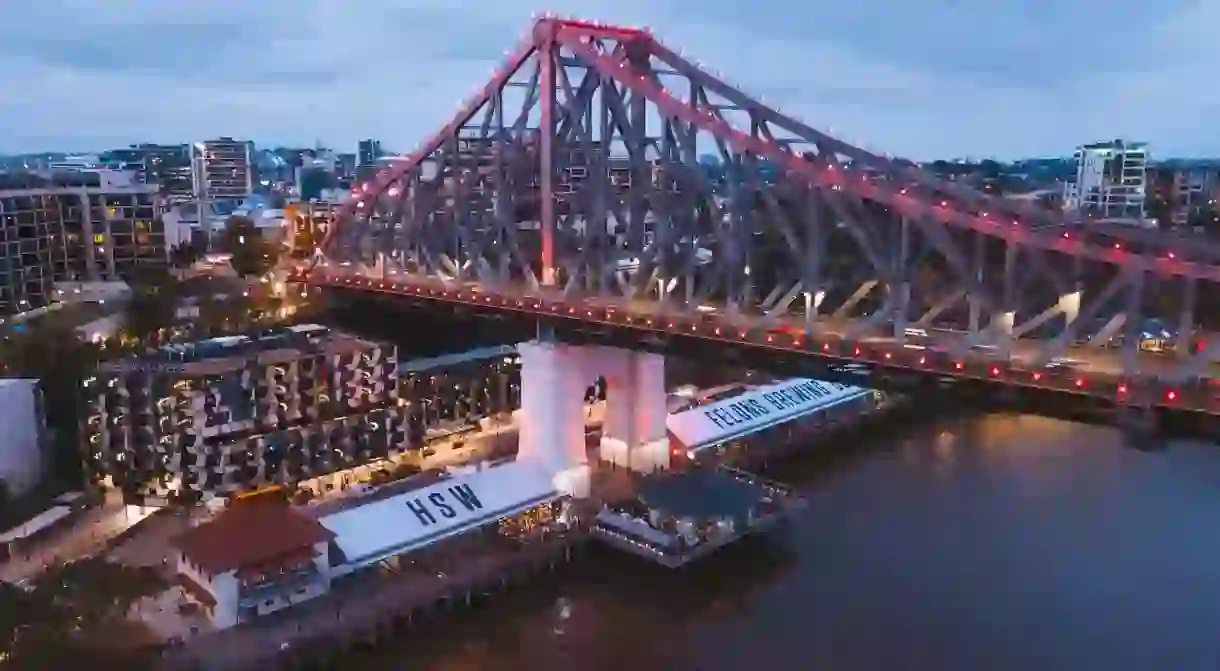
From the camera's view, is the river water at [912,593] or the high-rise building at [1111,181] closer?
→ the river water at [912,593]

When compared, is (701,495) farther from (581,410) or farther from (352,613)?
(352,613)

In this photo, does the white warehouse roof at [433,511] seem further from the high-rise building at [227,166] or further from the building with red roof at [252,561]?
the high-rise building at [227,166]

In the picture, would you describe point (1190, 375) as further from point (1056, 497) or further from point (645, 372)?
point (645, 372)

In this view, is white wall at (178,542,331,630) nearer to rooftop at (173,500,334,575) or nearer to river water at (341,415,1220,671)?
rooftop at (173,500,334,575)

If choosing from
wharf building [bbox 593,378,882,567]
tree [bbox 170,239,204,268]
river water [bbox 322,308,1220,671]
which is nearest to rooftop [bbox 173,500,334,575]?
river water [bbox 322,308,1220,671]

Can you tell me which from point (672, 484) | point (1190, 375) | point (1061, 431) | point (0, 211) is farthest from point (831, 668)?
point (0, 211)

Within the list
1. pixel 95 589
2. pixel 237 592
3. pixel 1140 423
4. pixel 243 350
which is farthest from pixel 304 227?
pixel 1140 423

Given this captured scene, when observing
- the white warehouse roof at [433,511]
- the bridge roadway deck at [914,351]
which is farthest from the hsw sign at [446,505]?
the bridge roadway deck at [914,351]
